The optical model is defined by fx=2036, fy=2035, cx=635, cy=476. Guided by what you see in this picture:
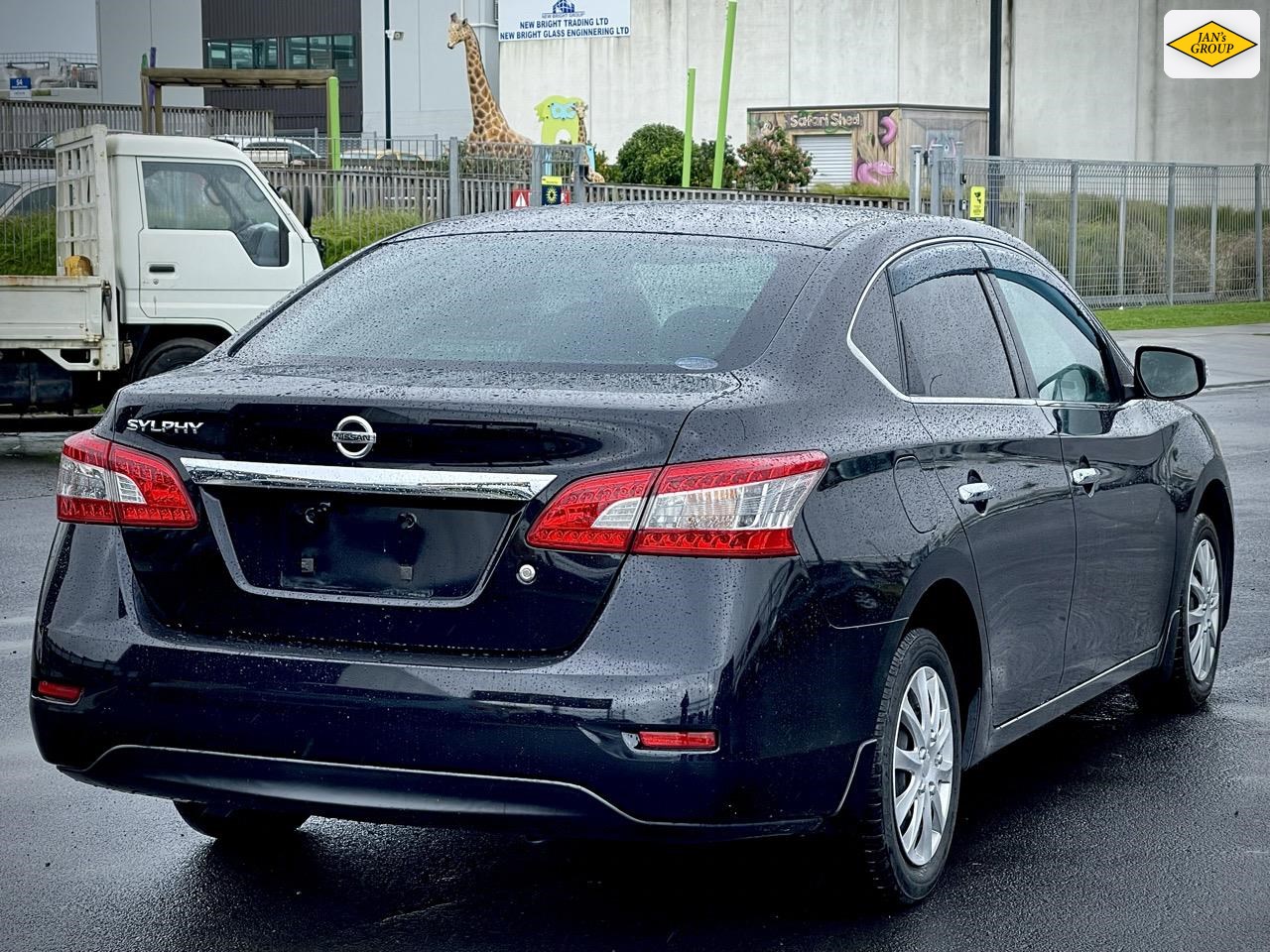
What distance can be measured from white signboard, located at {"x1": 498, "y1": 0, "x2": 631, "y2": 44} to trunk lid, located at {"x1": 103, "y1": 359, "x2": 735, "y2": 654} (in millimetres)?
64381

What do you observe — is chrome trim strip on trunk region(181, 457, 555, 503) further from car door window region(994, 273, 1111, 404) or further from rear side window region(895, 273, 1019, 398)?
car door window region(994, 273, 1111, 404)

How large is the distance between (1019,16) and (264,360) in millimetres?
56535

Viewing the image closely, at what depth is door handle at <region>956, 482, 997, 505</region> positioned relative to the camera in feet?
15.1

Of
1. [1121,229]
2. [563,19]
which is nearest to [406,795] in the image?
[1121,229]

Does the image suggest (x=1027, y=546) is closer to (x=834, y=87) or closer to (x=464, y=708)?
(x=464, y=708)

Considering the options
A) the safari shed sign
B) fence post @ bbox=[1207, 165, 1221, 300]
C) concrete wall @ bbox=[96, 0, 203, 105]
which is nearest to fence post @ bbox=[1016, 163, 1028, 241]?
fence post @ bbox=[1207, 165, 1221, 300]

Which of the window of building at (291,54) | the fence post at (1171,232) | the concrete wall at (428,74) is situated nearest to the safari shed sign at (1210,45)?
the fence post at (1171,232)

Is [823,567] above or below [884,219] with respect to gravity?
below

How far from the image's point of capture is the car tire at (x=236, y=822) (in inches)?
194

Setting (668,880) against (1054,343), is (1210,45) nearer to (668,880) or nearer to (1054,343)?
(1054,343)

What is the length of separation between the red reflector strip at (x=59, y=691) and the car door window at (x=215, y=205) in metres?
11.1

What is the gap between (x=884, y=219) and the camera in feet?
16.6

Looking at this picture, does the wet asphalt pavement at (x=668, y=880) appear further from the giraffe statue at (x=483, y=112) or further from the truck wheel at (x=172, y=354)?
the giraffe statue at (x=483, y=112)

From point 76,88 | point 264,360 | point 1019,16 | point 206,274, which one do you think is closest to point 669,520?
point 264,360
